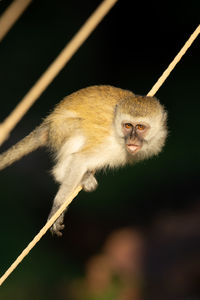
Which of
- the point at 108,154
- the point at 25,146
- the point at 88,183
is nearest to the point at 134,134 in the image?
the point at 108,154

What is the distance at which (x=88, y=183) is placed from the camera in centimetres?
220

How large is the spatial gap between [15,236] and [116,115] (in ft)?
5.94

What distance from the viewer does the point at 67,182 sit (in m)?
2.11

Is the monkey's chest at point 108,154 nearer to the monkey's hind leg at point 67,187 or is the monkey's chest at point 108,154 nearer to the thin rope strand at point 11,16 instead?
the monkey's hind leg at point 67,187

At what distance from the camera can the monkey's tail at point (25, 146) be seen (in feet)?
7.75

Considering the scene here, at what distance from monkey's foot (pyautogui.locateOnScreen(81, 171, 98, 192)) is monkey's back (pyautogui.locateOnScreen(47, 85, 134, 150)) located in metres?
0.19

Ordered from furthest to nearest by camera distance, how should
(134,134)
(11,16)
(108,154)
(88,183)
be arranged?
1. (88,183)
2. (108,154)
3. (134,134)
4. (11,16)

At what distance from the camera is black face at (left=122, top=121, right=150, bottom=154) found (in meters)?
1.88

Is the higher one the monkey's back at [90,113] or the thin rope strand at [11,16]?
the monkey's back at [90,113]

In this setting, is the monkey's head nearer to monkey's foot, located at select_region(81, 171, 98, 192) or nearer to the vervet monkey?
the vervet monkey

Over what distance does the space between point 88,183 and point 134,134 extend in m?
0.41

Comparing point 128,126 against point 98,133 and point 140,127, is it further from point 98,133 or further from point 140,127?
point 98,133

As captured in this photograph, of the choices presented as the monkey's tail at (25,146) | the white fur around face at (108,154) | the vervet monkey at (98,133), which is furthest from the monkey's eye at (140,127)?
the monkey's tail at (25,146)

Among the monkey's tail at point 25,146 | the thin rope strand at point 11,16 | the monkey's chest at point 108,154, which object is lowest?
the thin rope strand at point 11,16
